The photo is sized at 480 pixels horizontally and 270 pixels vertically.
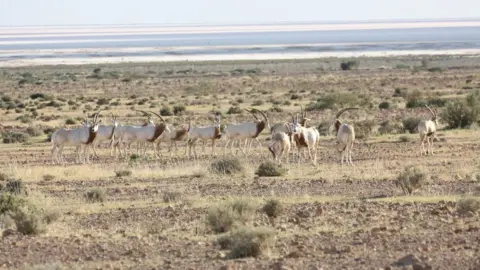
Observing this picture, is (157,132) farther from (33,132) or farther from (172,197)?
(172,197)

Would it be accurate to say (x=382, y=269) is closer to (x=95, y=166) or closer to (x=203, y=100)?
(x=95, y=166)

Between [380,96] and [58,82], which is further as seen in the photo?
[58,82]

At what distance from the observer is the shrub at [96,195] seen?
20.8 metres

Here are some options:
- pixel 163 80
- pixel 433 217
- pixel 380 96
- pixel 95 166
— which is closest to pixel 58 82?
pixel 163 80

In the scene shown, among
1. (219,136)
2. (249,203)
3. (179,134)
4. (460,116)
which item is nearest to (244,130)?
(219,136)

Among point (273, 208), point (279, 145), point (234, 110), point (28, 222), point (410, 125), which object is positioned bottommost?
point (234, 110)

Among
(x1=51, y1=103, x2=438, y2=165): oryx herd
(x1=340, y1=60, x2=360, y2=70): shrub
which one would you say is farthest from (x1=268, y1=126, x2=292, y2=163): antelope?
(x1=340, y1=60, x2=360, y2=70): shrub

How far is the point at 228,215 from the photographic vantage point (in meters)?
16.0

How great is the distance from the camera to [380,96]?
5941cm

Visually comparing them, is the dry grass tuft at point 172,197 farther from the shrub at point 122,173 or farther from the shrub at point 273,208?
the shrub at point 122,173

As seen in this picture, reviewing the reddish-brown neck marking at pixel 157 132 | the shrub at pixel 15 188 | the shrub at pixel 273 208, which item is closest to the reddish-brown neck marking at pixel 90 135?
the reddish-brown neck marking at pixel 157 132

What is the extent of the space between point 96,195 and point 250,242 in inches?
309

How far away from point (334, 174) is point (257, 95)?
38.7 metres

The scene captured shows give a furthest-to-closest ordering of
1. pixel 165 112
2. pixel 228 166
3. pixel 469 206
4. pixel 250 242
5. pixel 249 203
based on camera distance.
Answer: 1. pixel 165 112
2. pixel 228 166
3. pixel 469 206
4. pixel 249 203
5. pixel 250 242
